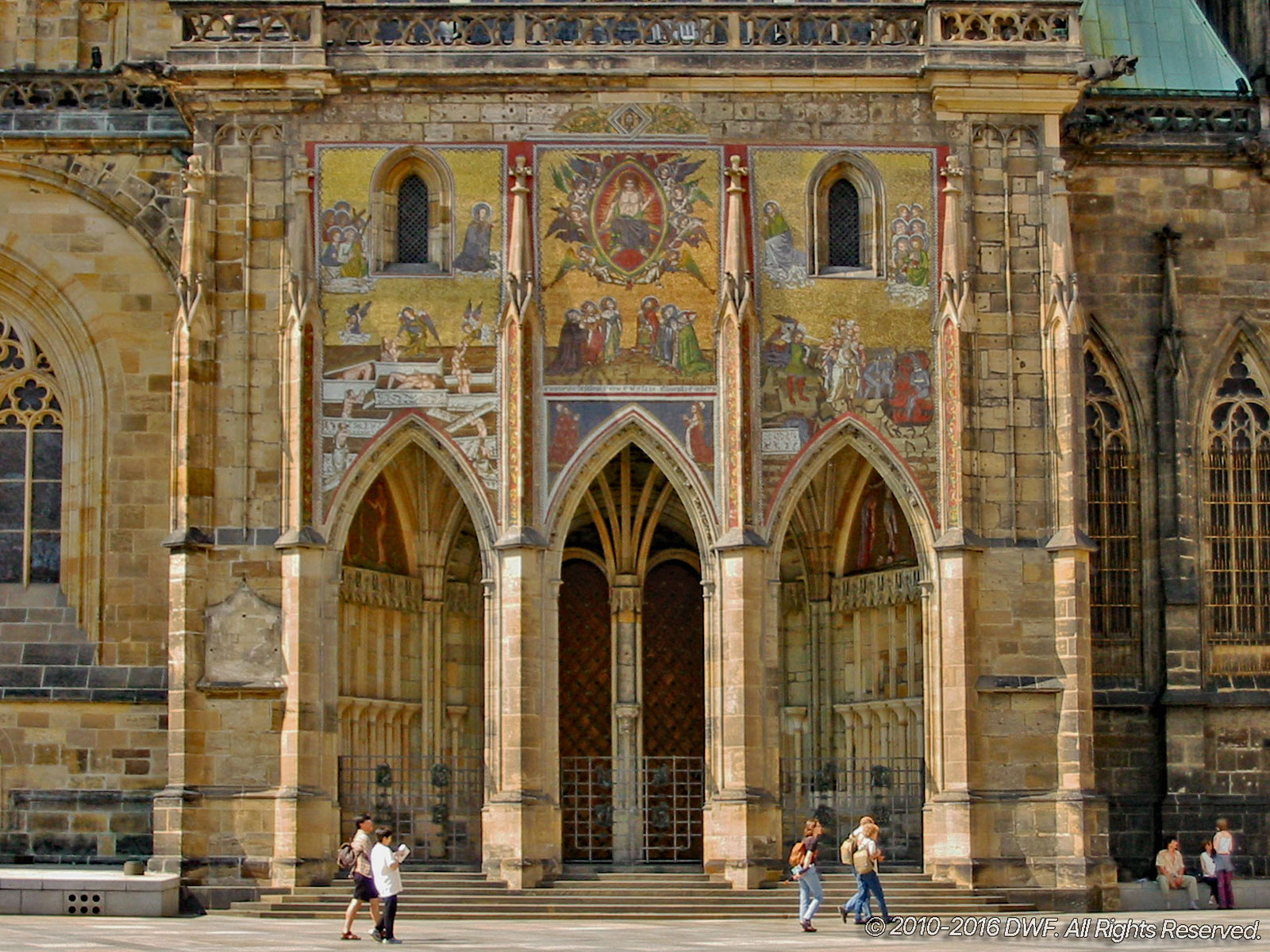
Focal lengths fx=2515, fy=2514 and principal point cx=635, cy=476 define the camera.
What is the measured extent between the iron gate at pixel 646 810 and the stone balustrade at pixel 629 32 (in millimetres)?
9302

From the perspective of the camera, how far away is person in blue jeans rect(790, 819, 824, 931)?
27.6 m

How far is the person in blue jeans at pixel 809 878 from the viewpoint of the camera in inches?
1085

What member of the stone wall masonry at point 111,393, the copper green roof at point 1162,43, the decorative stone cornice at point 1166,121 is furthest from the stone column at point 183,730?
the copper green roof at point 1162,43

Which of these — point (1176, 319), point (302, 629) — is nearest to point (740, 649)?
point (302, 629)

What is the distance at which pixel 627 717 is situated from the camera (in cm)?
3403

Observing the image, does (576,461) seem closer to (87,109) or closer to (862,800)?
(862,800)

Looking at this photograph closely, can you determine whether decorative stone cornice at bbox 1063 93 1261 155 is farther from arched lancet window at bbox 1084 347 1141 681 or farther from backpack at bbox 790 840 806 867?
backpack at bbox 790 840 806 867

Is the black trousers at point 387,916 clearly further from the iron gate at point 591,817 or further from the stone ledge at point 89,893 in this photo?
the iron gate at point 591,817

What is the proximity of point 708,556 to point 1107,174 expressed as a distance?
8.65 m

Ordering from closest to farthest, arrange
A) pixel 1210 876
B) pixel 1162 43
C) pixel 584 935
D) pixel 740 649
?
pixel 584 935
pixel 740 649
pixel 1210 876
pixel 1162 43

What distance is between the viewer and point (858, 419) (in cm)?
3209

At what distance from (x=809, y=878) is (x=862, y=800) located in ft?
19.2

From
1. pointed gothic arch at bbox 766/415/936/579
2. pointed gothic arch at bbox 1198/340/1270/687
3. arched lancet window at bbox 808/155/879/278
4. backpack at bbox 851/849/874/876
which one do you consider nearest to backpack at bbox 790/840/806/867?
backpack at bbox 851/849/874/876

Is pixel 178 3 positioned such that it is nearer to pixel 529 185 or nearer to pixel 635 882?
pixel 529 185
